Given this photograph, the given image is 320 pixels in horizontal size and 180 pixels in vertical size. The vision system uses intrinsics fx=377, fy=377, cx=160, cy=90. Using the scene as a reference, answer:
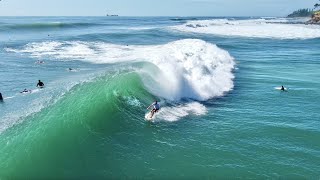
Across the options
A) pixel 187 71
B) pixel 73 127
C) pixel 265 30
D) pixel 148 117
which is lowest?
pixel 73 127

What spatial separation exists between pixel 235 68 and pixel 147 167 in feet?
88.0

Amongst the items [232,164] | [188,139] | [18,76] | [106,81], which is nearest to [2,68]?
[18,76]

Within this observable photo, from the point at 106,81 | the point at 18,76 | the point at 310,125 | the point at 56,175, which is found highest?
the point at 18,76

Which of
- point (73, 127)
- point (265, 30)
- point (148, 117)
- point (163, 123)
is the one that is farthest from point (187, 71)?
point (265, 30)

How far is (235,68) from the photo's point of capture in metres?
41.0

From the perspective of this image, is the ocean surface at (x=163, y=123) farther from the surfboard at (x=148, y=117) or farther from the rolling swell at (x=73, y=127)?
the surfboard at (x=148, y=117)

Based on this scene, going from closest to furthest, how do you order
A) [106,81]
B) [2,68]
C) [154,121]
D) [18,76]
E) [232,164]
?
[232,164]
[154,121]
[106,81]
[18,76]
[2,68]

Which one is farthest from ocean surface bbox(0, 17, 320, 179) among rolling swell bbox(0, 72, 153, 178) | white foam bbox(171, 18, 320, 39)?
white foam bbox(171, 18, 320, 39)

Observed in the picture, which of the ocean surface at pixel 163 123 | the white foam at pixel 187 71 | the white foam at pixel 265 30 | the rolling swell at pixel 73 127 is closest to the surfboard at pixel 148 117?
the ocean surface at pixel 163 123

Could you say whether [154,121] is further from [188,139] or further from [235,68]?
[235,68]

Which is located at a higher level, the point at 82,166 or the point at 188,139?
the point at 188,139

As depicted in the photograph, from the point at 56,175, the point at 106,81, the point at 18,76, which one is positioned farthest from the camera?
the point at 18,76

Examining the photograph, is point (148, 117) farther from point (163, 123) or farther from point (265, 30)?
point (265, 30)

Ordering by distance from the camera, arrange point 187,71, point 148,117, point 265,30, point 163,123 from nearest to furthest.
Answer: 1. point 163,123
2. point 148,117
3. point 187,71
4. point 265,30
